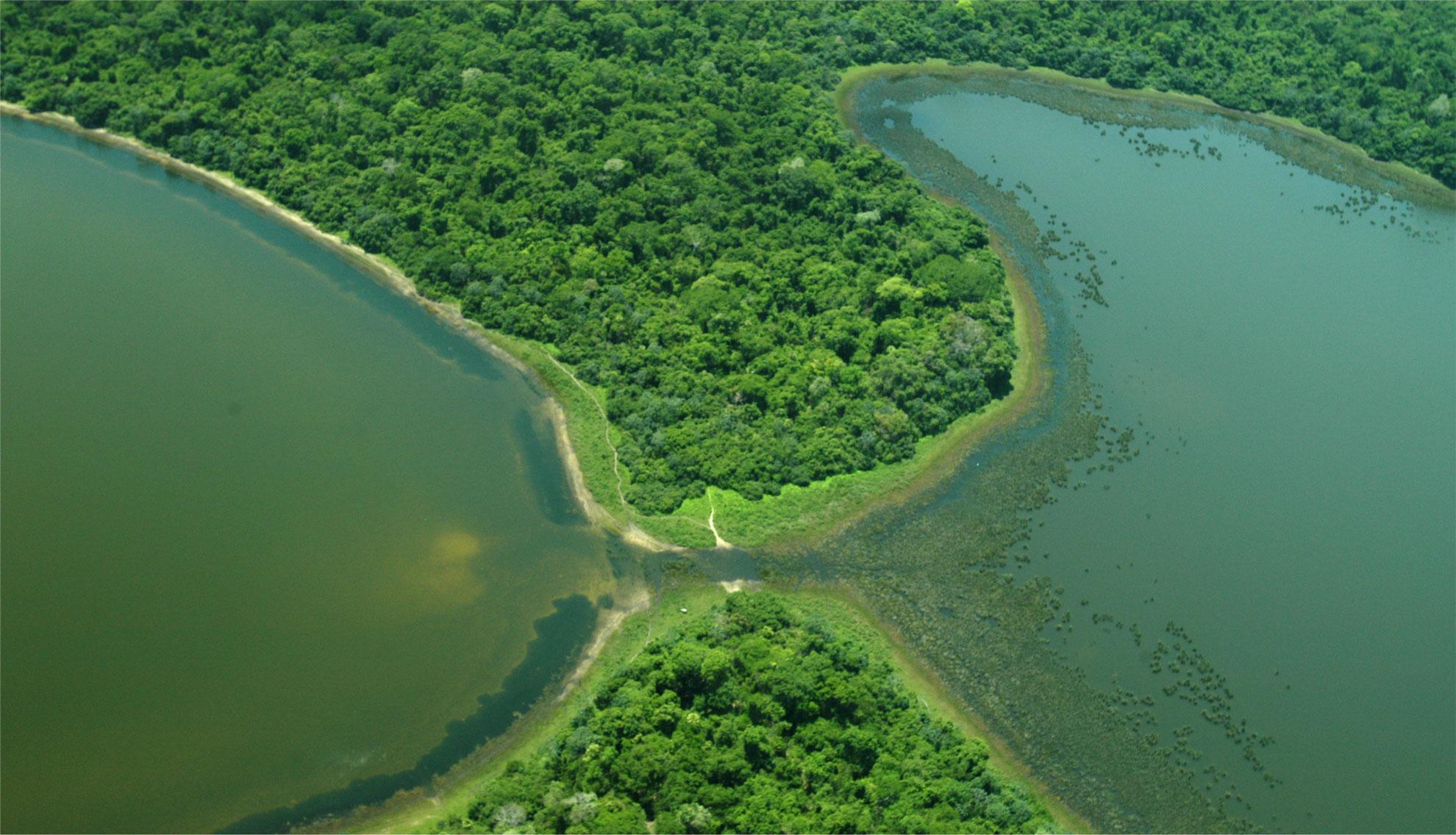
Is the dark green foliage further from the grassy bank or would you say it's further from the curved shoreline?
the curved shoreline

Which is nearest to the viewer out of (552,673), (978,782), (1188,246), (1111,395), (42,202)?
(978,782)

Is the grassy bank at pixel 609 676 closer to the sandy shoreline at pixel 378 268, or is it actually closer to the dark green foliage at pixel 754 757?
the dark green foliage at pixel 754 757

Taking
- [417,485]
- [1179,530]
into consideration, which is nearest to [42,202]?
[417,485]

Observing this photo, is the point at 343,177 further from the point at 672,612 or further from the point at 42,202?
the point at 672,612

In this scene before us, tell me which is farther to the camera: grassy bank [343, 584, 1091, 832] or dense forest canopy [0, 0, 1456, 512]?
dense forest canopy [0, 0, 1456, 512]

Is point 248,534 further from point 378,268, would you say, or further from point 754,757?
point 754,757

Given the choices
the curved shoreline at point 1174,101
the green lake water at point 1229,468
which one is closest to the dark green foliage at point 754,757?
the green lake water at point 1229,468

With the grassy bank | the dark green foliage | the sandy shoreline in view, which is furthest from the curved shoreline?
the dark green foliage
